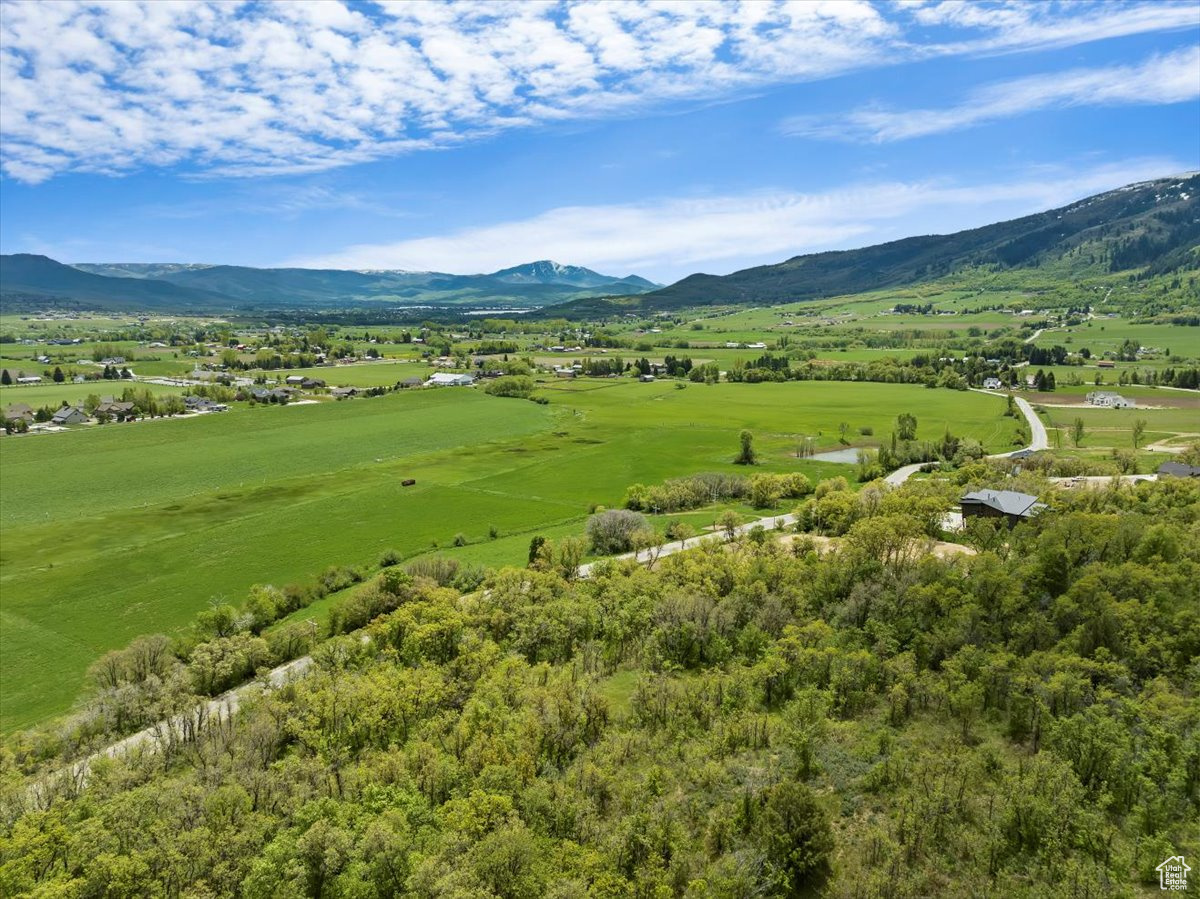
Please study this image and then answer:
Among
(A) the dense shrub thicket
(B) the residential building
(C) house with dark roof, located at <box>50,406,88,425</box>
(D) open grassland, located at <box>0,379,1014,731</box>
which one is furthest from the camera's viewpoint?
(B) the residential building

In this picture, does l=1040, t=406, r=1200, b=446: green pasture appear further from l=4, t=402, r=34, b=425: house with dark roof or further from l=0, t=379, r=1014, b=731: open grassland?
l=4, t=402, r=34, b=425: house with dark roof

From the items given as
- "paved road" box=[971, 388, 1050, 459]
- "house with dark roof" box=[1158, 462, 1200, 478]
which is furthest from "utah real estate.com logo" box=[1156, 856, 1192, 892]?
"paved road" box=[971, 388, 1050, 459]

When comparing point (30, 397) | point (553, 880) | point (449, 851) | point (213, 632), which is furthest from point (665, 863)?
point (30, 397)

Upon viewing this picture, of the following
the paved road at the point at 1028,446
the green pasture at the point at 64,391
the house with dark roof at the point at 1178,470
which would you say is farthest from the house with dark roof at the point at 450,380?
the house with dark roof at the point at 1178,470

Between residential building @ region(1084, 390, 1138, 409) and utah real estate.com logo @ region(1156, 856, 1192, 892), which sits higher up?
residential building @ region(1084, 390, 1138, 409)

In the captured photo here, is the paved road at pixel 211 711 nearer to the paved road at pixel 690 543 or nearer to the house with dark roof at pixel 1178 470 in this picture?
the paved road at pixel 690 543

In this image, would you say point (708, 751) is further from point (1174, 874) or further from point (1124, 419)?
point (1124, 419)
